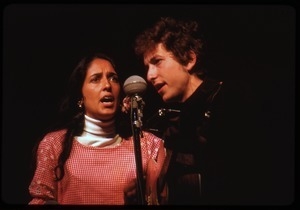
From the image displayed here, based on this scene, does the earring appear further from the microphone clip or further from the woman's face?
the microphone clip

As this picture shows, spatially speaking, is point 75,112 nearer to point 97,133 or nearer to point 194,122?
point 97,133

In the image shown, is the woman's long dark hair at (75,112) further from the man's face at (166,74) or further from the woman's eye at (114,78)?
the man's face at (166,74)

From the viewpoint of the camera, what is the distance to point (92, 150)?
8.82 ft

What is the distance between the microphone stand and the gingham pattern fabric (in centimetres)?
11

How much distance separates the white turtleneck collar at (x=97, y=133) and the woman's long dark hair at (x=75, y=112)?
0.03m

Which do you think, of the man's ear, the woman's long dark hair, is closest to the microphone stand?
the woman's long dark hair

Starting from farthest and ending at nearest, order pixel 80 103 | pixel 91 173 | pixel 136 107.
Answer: pixel 80 103 < pixel 91 173 < pixel 136 107

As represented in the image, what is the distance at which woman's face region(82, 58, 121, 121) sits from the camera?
2707mm

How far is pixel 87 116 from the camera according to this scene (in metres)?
2.74

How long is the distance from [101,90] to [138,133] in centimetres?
45

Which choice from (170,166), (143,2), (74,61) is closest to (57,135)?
(74,61)

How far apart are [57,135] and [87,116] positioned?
0.21 m

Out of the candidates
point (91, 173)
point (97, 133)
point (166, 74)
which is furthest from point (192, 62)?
point (91, 173)

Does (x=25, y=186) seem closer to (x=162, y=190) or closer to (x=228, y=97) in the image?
(x=162, y=190)
